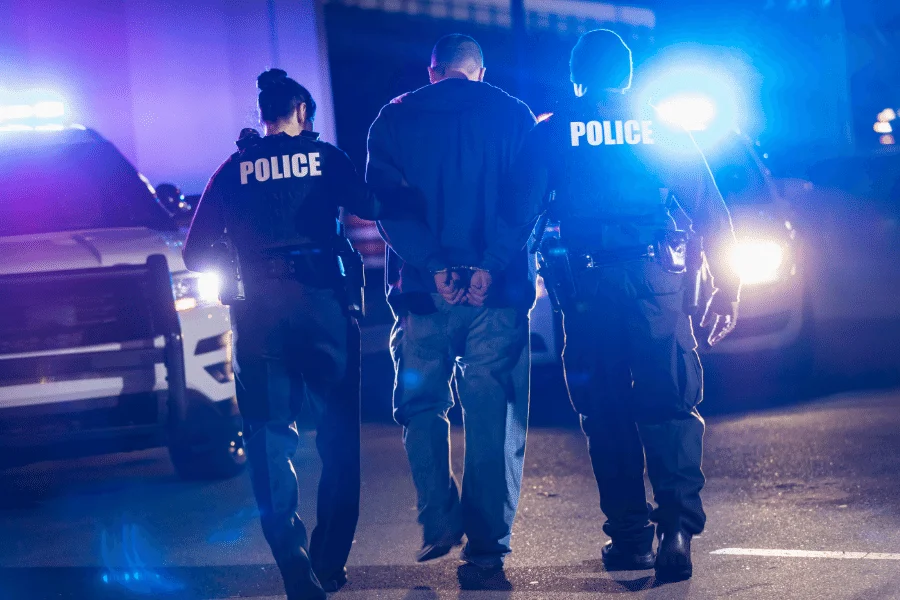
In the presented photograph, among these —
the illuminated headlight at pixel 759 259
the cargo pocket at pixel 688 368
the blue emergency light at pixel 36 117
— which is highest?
the blue emergency light at pixel 36 117

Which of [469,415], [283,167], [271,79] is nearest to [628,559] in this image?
[469,415]

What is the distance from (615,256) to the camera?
14.8 ft

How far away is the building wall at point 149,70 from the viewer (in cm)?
800

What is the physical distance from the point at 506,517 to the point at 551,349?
10.6 ft

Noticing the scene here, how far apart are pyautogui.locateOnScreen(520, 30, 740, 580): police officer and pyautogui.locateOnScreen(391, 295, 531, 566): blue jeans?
0.90 feet

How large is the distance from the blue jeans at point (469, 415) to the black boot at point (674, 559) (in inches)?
20.2

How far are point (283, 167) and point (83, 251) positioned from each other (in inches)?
81.9

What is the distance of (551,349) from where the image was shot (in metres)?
7.67

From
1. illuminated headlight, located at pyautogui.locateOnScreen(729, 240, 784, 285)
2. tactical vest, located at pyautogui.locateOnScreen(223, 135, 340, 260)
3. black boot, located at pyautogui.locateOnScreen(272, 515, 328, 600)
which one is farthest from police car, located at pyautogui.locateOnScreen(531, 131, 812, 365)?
black boot, located at pyautogui.locateOnScreen(272, 515, 328, 600)

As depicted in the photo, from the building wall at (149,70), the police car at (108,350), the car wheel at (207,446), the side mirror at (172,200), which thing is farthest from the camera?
the building wall at (149,70)

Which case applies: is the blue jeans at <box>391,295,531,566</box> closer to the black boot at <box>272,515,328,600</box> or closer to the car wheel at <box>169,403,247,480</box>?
the black boot at <box>272,515,328,600</box>

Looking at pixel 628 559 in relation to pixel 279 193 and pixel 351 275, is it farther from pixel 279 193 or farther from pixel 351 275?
pixel 279 193

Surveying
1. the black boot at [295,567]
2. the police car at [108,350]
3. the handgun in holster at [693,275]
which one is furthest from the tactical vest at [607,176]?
the police car at [108,350]

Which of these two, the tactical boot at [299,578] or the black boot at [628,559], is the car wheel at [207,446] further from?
the black boot at [628,559]
